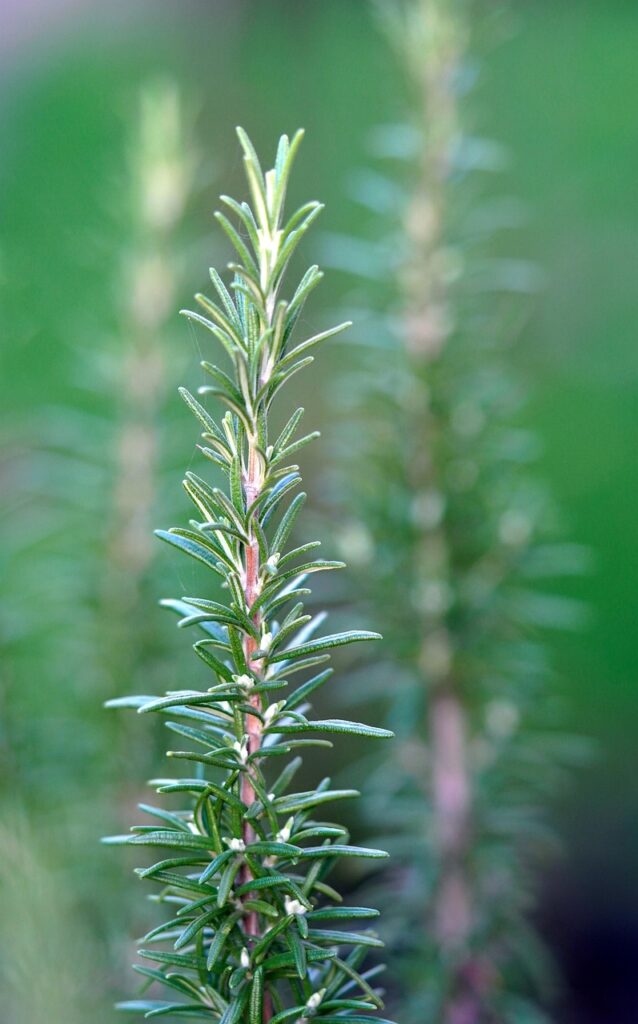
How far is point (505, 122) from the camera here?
1.57 m

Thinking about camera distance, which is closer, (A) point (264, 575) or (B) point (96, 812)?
(A) point (264, 575)

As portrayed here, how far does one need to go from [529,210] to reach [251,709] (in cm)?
138

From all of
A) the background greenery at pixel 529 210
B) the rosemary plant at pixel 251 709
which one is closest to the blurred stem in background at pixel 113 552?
the background greenery at pixel 529 210

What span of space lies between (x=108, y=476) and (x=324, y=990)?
0.55 meters

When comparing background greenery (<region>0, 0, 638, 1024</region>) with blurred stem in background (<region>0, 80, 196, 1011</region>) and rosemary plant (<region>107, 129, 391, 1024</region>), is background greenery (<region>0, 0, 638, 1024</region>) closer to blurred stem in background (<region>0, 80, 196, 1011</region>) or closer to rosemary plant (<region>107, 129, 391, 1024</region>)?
blurred stem in background (<region>0, 80, 196, 1011</region>)

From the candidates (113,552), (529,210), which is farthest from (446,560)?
(529,210)

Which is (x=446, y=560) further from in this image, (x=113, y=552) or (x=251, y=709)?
(x=251, y=709)

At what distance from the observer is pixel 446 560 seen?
702mm

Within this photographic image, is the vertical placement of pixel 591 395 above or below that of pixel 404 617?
above

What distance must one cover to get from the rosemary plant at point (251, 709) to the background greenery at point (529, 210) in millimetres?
592

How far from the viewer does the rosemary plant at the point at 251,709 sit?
0.93 feet

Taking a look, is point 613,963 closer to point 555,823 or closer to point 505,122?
point 555,823

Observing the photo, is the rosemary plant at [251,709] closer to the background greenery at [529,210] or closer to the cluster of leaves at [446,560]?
the cluster of leaves at [446,560]

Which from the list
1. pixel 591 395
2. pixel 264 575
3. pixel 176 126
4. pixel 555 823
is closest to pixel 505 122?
pixel 591 395
